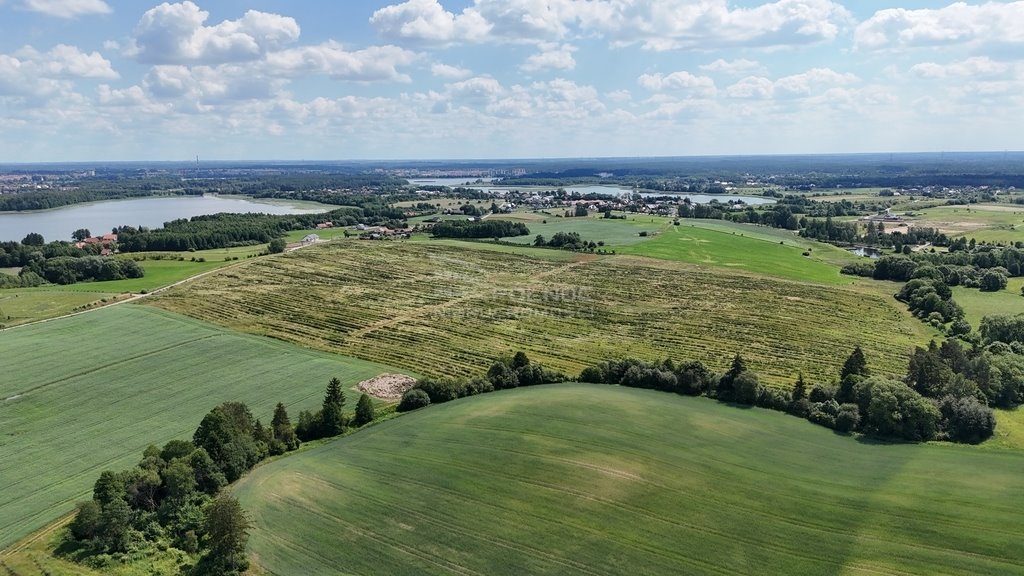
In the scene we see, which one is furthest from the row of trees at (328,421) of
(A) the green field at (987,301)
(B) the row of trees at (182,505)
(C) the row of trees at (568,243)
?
(C) the row of trees at (568,243)

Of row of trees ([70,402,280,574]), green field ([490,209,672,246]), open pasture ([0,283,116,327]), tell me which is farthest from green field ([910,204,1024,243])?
open pasture ([0,283,116,327])

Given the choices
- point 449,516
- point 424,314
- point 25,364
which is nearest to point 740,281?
point 424,314

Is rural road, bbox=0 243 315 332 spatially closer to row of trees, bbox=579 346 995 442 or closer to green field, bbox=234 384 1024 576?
green field, bbox=234 384 1024 576

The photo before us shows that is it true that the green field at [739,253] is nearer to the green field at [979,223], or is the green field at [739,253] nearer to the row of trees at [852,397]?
the green field at [979,223]

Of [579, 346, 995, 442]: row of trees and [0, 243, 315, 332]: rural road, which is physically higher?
[0, 243, 315, 332]: rural road

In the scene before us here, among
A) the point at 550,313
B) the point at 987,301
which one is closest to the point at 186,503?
the point at 550,313

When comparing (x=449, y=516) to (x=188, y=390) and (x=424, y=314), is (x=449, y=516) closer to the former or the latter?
(x=188, y=390)
